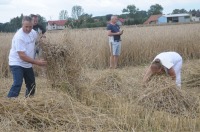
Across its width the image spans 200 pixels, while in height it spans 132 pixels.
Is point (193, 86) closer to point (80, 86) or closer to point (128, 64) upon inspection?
point (80, 86)

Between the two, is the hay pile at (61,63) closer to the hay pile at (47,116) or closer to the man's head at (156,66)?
the hay pile at (47,116)

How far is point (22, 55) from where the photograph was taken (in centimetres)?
533

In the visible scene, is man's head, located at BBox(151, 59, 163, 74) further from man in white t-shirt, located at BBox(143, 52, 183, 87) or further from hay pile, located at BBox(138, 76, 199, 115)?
hay pile, located at BBox(138, 76, 199, 115)

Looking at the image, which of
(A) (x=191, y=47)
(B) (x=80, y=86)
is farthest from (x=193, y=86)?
(A) (x=191, y=47)

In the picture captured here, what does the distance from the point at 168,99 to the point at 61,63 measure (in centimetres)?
189

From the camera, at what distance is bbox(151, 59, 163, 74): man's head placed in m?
5.63

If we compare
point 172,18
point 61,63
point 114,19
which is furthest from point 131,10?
point 61,63

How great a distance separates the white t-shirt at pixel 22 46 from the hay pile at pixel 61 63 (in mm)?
262

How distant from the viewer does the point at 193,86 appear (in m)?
7.16

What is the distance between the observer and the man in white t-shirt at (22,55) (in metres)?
5.36

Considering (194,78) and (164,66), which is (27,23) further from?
(194,78)

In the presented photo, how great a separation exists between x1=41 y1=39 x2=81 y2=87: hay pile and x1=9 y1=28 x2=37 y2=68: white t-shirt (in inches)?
10.3

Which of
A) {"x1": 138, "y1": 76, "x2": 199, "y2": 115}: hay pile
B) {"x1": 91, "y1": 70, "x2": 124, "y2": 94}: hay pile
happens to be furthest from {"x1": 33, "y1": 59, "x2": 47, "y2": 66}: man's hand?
{"x1": 138, "y1": 76, "x2": 199, "y2": 115}: hay pile

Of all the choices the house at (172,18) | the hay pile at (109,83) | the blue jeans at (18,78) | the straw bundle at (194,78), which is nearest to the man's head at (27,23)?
the blue jeans at (18,78)
